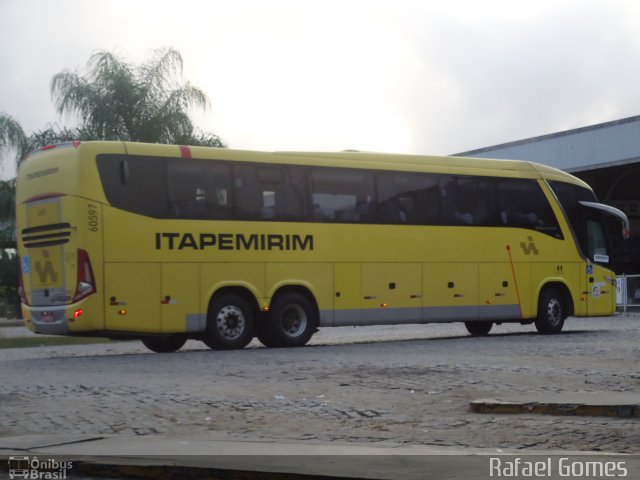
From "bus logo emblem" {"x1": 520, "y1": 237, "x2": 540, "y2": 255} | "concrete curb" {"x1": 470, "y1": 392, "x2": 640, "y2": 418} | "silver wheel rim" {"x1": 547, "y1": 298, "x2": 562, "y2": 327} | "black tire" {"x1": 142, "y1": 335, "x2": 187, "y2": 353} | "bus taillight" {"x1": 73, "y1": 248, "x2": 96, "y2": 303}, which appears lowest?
"concrete curb" {"x1": 470, "y1": 392, "x2": 640, "y2": 418}

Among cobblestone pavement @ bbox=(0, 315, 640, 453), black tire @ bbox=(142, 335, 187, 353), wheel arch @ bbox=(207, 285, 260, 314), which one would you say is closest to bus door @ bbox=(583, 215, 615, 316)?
cobblestone pavement @ bbox=(0, 315, 640, 453)

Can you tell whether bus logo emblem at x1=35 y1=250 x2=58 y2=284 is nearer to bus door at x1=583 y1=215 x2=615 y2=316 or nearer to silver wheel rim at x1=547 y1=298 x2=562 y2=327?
silver wheel rim at x1=547 y1=298 x2=562 y2=327

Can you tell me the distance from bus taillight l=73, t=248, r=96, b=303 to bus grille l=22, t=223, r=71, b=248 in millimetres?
439

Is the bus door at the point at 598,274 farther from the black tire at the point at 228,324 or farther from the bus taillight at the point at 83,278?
the bus taillight at the point at 83,278

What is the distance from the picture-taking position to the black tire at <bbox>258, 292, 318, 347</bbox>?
2198 cm

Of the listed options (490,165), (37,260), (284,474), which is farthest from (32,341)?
(284,474)

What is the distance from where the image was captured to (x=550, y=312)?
2647 centimetres

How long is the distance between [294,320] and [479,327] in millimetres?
6728

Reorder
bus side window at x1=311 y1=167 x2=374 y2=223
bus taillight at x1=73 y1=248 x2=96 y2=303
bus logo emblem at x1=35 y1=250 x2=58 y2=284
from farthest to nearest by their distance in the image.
A: bus side window at x1=311 y1=167 x2=374 y2=223
bus logo emblem at x1=35 y1=250 x2=58 y2=284
bus taillight at x1=73 y1=248 x2=96 y2=303

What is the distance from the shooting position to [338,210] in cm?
2312

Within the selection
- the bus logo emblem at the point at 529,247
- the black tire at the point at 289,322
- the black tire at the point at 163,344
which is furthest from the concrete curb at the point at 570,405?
the bus logo emblem at the point at 529,247

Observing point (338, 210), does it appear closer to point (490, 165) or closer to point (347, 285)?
point (347, 285)

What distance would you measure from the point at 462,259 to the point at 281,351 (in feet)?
19.0

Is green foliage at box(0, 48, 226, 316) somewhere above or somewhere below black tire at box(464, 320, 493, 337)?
above
